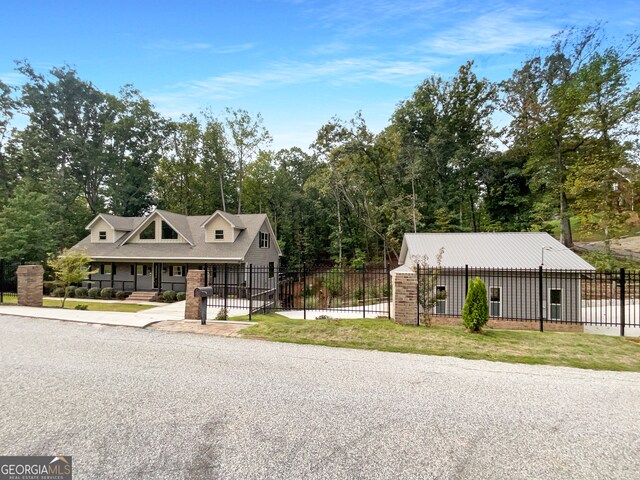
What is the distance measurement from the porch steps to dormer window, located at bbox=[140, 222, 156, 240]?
4.34 m

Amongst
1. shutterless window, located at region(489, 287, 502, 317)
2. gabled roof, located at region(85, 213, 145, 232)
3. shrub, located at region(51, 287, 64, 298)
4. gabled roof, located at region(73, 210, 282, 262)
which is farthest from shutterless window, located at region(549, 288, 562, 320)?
shrub, located at region(51, 287, 64, 298)

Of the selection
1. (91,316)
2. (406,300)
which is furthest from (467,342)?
(91,316)

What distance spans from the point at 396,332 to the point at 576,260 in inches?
441

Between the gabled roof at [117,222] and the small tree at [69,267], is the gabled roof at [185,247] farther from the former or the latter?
the small tree at [69,267]

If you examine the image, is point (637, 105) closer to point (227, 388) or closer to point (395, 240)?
point (395, 240)

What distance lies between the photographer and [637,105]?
24359 millimetres

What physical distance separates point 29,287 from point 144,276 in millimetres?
8085

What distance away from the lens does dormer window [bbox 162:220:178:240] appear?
2250 cm

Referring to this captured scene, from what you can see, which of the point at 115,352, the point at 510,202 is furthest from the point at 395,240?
the point at 115,352

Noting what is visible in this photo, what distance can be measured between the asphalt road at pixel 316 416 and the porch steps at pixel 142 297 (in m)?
13.5

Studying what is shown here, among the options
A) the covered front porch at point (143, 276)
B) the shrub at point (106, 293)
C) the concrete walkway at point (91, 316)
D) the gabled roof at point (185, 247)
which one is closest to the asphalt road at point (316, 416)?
the concrete walkway at point (91, 316)

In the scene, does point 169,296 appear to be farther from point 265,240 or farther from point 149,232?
point 265,240

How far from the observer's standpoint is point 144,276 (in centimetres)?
2205

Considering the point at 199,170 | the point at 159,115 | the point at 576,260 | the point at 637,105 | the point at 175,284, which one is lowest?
the point at 175,284
